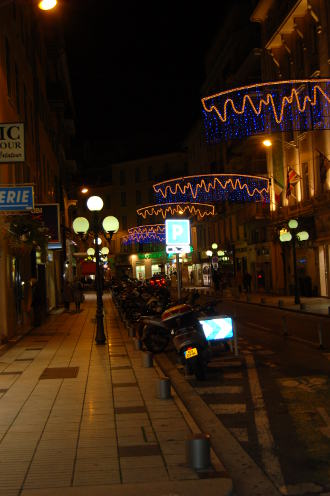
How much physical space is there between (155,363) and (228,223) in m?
43.7

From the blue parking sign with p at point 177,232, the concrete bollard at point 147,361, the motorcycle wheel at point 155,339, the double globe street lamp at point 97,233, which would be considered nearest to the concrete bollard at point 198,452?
the concrete bollard at point 147,361

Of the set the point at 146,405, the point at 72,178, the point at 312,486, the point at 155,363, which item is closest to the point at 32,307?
the point at 155,363

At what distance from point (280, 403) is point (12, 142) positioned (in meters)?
7.13

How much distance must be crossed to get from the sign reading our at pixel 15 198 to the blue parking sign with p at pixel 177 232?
18.1 feet

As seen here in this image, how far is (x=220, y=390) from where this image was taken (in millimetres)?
9961

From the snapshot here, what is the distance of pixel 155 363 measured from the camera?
508 inches

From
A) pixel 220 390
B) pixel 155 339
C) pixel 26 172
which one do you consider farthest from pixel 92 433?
pixel 26 172

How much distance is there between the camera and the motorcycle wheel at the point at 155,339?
1466 cm

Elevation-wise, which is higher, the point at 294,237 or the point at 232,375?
the point at 294,237

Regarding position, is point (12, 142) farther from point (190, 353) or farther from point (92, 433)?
point (92, 433)

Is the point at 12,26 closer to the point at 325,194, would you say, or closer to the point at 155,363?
the point at 155,363

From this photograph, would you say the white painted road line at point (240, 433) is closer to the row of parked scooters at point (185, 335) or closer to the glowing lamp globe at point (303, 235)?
the row of parked scooters at point (185, 335)

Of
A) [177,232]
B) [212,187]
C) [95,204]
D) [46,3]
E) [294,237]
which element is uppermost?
[212,187]

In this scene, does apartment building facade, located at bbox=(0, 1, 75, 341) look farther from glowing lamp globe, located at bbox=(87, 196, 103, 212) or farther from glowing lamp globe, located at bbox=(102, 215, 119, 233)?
glowing lamp globe, located at bbox=(102, 215, 119, 233)
